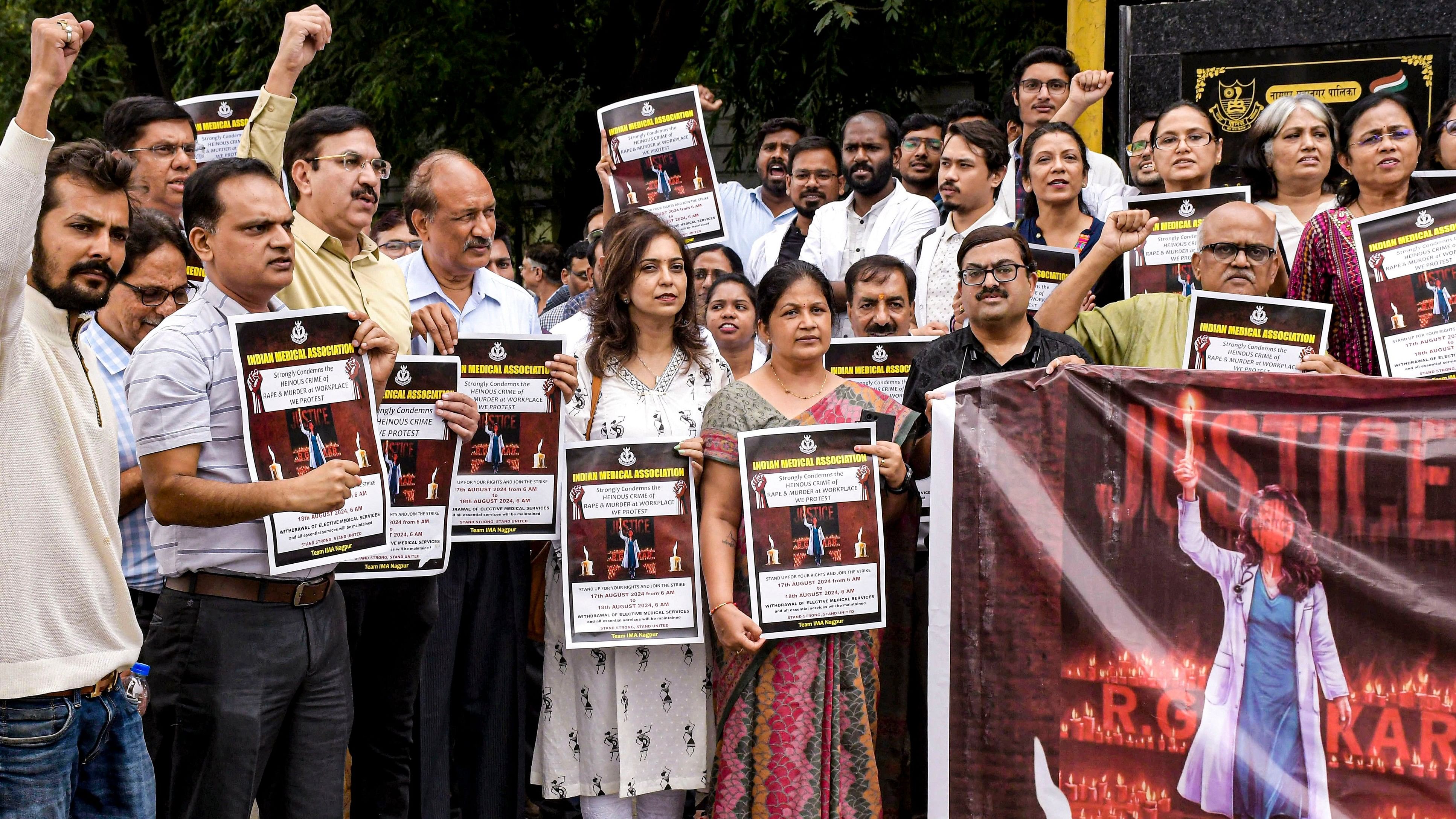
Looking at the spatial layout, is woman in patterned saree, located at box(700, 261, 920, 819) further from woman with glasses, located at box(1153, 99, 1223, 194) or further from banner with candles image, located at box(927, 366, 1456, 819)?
woman with glasses, located at box(1153, 99, 1223, 194)

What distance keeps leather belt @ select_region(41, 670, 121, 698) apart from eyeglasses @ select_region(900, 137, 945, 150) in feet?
18.9

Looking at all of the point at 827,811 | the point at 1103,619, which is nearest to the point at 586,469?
the point at 827,811

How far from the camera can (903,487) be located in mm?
4711

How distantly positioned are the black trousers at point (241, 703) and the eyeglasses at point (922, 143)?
5104 mm

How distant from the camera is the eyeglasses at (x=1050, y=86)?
25.0 ft

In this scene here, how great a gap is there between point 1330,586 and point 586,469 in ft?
7.82

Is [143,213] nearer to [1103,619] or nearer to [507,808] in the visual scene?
[507,808]

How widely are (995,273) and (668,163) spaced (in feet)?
6.76

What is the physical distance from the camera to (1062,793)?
14.1 feet

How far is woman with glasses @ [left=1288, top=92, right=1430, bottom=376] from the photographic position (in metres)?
4.88

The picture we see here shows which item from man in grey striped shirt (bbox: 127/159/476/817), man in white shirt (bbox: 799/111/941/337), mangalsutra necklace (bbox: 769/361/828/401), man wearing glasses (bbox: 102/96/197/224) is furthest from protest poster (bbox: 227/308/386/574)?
man in white shirt (bbox: 799/111/941/337)

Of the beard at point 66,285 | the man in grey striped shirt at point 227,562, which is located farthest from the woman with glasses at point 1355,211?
the beard at point 66,285

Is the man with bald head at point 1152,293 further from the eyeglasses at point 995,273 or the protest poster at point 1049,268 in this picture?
the eyeglasses at point 995,273

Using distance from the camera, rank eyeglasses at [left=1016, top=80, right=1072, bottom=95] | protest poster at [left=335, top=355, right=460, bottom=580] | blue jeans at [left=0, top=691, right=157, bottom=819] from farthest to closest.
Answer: eyeglasses at [left=1016, top=80, right=1072, bottom=95], protest poster at [left=335, top=355, right=460, bottom=580], blue jeans at [left=0, top=691, right=157, bottom=819]
